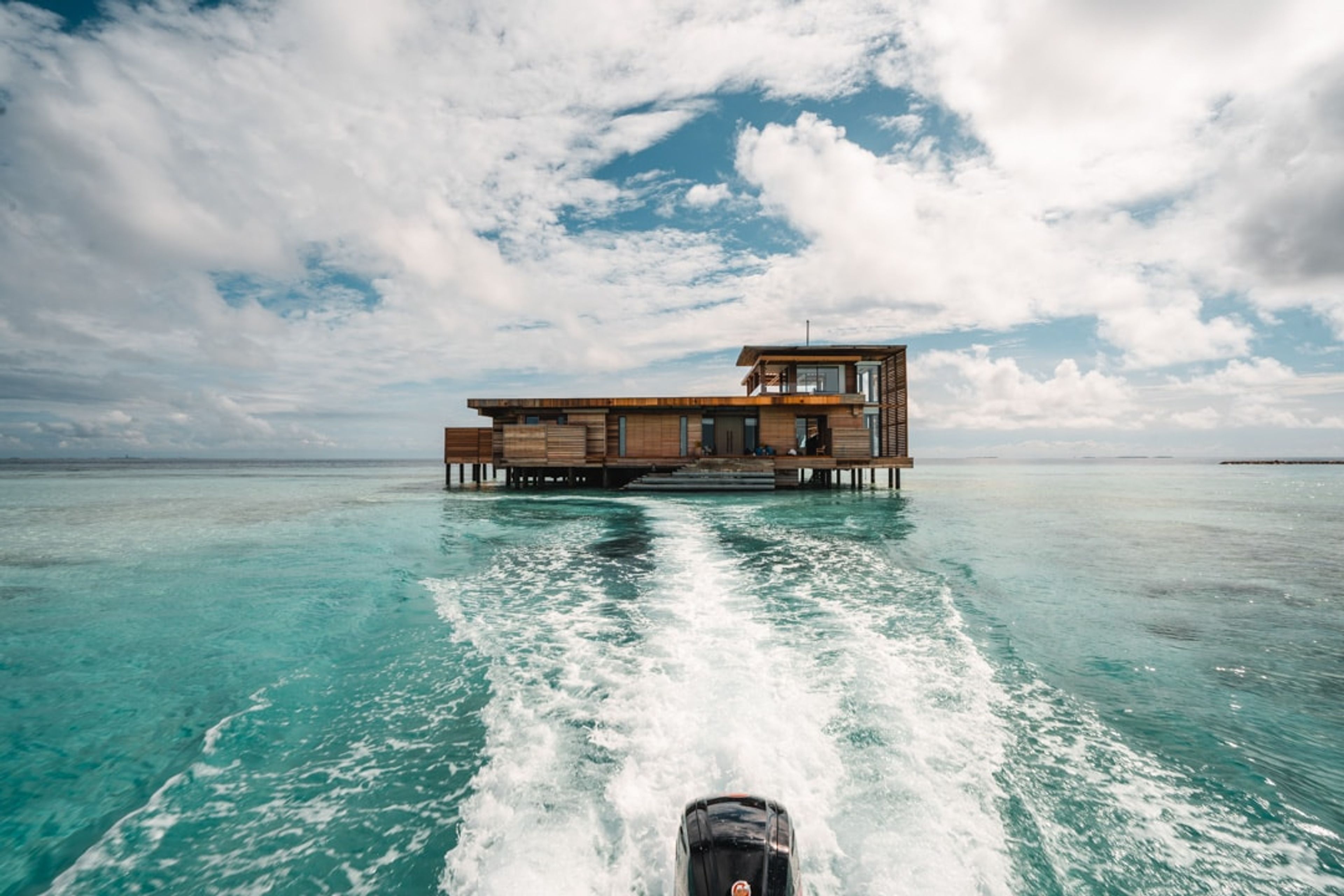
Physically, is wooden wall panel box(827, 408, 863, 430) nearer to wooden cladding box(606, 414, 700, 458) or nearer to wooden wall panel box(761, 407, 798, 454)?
wooden wall panel box(761, 407, 798, 454)

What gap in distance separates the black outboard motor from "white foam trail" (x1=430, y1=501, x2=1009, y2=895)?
37.8 inches

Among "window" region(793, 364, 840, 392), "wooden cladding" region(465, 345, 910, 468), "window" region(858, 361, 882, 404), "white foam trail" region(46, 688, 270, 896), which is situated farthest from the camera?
"window" region(858, 361, 882, 404)

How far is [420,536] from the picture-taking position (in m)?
16.9

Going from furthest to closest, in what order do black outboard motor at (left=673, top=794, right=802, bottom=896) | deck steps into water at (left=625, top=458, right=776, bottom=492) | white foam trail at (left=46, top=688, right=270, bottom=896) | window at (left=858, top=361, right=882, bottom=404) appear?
window at (left=858, top=361, right=882, bottom=404)
deck steps into water at (left=625, top=458, right=776, bottom=492)
white foam trail at (left=46, top=688, right=270, bottom=896)
black outboard motor at (left=673, top=794, right=802, bottom=896)

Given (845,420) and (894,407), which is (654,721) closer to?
(845,420)

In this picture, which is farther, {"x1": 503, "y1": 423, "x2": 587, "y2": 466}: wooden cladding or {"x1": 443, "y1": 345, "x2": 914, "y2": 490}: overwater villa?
{"x1": 503, "y1": 423, "x2": 587, "y2": 466}: wooden cladding

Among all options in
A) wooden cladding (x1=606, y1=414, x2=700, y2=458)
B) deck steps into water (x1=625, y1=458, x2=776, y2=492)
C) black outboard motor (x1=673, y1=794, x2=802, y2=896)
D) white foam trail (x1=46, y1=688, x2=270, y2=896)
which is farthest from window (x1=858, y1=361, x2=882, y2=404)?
white foam trail (x1=46, y1=688, x2=270, y2=896)

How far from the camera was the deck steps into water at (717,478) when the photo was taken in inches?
1157

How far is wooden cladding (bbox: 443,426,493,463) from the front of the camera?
35.6 m

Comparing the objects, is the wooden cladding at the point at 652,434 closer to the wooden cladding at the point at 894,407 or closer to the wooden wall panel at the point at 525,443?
the wooden wall panel at the point at 525,443

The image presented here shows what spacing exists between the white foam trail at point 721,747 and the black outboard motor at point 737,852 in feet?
3.15

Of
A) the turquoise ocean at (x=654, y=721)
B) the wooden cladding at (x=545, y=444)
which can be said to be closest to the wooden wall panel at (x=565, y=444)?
the wooden cladding at (x=545, y=444)

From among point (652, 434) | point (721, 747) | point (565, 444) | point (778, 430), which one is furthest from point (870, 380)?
point (721, 747)

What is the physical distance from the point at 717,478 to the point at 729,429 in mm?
4759
